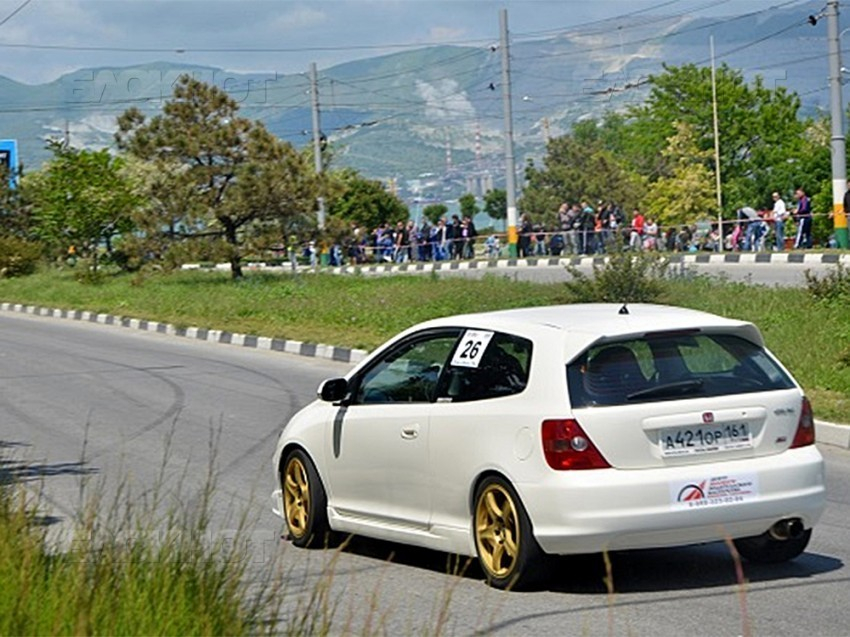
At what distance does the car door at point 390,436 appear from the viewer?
356 inches

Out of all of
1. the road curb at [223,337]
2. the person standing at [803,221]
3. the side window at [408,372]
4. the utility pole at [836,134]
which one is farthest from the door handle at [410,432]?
the person standing at [803,221]

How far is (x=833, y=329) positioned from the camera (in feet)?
67.5

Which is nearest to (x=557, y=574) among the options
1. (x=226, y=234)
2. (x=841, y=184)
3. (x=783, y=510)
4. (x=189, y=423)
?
(x=783, y=510)

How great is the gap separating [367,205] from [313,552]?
98527mm

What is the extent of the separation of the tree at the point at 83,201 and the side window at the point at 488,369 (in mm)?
45950

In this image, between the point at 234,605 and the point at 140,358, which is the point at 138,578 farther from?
the point at 140,358

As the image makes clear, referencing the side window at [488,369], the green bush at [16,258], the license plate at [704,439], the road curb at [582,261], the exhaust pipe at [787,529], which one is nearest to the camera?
the license plate at [704,439]

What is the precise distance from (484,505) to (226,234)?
37629 mm

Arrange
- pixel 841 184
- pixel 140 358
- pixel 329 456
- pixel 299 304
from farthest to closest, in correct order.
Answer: pixel 841 184, pixel 299 304, pixel 140 358, pixel 329 456

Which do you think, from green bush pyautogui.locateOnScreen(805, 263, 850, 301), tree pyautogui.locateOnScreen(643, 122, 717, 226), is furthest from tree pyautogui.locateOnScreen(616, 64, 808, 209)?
green bush pyautogui.locateOnScreen(805, 263, 850, 301)

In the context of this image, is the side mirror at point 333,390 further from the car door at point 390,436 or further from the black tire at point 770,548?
the black tire at point 770,548

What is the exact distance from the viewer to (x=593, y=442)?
8008 millimetres

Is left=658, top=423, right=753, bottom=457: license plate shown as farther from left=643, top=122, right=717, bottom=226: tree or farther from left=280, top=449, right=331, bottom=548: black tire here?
left=643, top=122, right=717, bottom=226: tree

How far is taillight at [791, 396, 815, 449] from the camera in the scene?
8.41 meters
